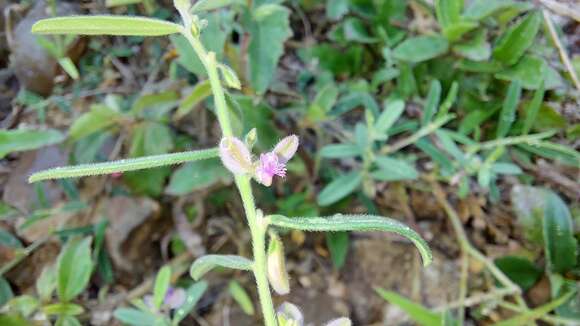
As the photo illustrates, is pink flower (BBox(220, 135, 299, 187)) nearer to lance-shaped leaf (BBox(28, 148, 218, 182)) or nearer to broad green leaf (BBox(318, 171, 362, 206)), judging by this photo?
lance-shaped leaf (BBox(28, 148, 218, 182))

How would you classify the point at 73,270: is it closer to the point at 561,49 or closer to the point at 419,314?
the point at 419,314

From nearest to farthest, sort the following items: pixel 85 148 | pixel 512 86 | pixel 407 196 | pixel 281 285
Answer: pixel 281 285 < pixel 512 86 < pixel 85 148 < pixel 407 196

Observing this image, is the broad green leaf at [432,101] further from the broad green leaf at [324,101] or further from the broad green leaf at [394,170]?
the broad green leaf at [324,101]

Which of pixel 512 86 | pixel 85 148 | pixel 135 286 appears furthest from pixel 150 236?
pixel 512 86

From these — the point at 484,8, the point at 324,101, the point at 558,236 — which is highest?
the point at 484,8

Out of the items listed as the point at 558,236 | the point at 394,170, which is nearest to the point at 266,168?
the point at 394,170

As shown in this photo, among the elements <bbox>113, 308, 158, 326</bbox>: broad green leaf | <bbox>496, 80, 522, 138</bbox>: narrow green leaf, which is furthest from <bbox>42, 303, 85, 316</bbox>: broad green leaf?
<bbox>496, 80, 522, 138</bbox>: narrow green leaf

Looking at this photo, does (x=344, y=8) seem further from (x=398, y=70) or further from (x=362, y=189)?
(x=362, y=189)
